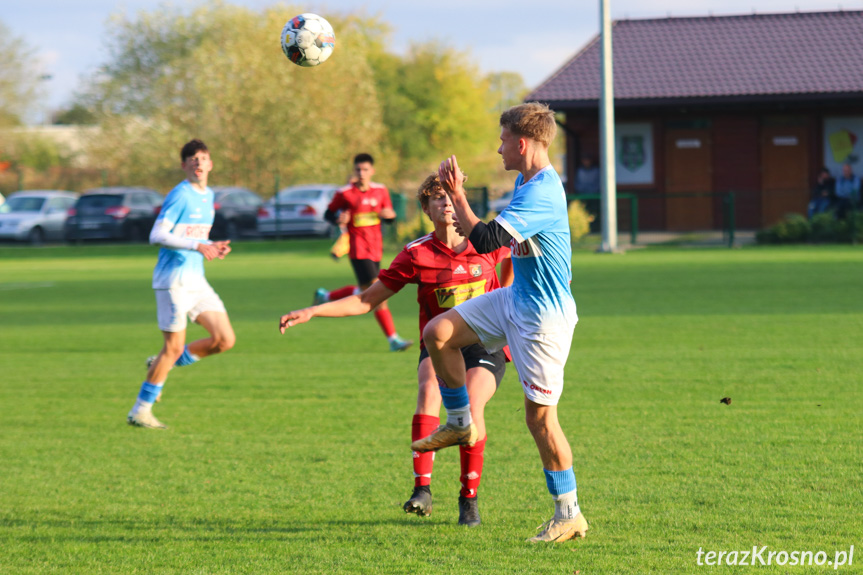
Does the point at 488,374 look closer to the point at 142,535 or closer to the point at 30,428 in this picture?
the point at 142,535

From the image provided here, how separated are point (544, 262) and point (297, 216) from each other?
102ft

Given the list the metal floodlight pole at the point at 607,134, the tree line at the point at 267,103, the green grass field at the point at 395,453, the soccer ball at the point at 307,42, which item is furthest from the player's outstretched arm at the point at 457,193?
the tree line at the point at 267,103

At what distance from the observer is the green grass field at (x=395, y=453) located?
4.91m

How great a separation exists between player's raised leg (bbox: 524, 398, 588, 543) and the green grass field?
0.09 metres

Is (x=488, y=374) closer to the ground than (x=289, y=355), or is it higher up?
higher up

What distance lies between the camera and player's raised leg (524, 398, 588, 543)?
488 centimetres

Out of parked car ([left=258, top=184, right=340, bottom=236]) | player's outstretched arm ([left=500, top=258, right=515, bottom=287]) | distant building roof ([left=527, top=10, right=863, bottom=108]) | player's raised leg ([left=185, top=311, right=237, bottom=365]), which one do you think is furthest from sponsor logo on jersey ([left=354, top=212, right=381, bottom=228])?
parked car ([left=258, top=184, right=340, bottom=236])

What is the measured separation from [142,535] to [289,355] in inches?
251

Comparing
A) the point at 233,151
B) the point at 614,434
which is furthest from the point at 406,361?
the point at 233,151

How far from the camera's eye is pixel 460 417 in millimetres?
4988

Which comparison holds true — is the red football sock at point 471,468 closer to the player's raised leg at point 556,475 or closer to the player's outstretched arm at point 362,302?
the player's raised leg at point 556,475

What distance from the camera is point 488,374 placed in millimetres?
5434

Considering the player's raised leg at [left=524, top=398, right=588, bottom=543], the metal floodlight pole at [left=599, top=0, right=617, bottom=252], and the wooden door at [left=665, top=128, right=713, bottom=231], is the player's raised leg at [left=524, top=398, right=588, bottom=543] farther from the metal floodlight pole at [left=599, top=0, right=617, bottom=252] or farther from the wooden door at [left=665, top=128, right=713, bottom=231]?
the wooden door at [left=665, top=128, right=713, bottom=231]

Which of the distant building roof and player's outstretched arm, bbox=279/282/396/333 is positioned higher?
the distant building roof
